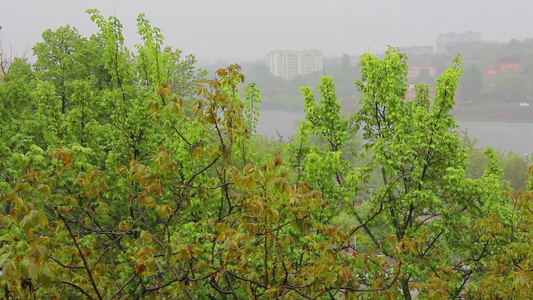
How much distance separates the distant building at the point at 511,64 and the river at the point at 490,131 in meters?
29.8

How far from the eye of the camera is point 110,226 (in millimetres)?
11930

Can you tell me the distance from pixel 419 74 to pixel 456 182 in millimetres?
117384

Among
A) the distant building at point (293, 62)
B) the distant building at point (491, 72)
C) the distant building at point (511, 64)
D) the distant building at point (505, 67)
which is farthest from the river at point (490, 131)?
the distant building at point (293, 62)

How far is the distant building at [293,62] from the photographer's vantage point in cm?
17425

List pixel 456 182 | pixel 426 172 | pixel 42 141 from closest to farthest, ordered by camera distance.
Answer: pixel 456 182 < pixel 426 172 < pixel 42 141

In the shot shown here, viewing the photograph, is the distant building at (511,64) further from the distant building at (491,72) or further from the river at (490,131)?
the river at (490,131)

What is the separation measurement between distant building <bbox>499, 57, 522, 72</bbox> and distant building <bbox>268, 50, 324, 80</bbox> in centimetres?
6244

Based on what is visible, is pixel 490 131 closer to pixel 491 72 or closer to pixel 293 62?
pixel 491 72

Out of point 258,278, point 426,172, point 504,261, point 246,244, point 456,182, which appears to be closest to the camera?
point 246,244

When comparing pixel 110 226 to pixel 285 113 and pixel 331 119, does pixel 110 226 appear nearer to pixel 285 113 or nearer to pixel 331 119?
pixel 331 119

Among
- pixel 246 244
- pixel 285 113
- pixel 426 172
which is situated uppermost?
pixel 246 244

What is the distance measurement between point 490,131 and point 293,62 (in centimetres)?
8958

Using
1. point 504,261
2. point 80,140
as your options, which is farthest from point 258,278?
point 80,140

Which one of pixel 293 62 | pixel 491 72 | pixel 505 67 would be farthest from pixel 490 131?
pixel 293 62
